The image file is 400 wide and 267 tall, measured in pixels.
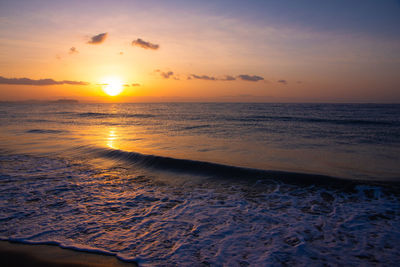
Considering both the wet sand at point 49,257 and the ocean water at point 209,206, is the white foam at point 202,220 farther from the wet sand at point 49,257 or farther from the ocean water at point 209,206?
the wet sand at point 49,257

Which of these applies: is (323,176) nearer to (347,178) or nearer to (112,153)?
(347,178)

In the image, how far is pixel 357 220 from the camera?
19.1 ft

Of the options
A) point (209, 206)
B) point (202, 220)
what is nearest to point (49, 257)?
point (202, 220)

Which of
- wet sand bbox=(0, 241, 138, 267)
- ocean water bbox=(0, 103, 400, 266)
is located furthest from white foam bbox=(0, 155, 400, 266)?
wet sand bbox=(0, 241, 138, 267)

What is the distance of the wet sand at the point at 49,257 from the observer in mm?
4105

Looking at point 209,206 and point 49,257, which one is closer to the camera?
point 49,257

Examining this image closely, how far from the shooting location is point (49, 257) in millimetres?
4266

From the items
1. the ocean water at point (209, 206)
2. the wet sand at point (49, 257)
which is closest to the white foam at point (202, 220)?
the ocean water at point (209, 206)

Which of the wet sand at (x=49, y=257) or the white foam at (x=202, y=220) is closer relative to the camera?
the wet sand at (x=49, y=257)

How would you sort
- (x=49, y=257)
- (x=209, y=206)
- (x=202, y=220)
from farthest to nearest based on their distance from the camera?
(x=209, y=206)
(x=202, y=220)
(x=49, y=257)

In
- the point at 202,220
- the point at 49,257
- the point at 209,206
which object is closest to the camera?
the point at 49,257

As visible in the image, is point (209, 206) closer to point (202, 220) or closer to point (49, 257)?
point (202, 220)

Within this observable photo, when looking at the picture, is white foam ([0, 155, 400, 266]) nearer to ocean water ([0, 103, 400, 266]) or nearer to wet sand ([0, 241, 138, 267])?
ocean water ([0, 103, 400, 266])

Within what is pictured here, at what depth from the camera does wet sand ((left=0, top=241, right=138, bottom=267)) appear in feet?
13.5
